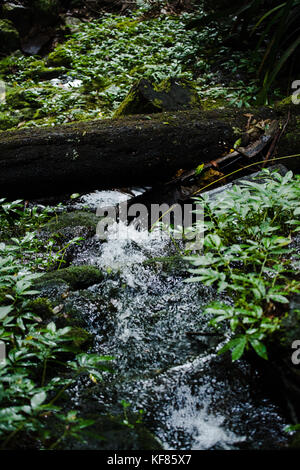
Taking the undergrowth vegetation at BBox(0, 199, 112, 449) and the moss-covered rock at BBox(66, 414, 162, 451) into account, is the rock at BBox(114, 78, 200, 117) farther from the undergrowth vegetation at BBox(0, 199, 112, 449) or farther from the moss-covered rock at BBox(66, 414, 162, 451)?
the moss-covered rock at BBox(66, 414, 162, 451)

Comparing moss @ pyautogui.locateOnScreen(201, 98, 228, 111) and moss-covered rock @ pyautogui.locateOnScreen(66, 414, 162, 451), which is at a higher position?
moss @ pyautogui.locateOnScreen(201, 98, 228, 111)

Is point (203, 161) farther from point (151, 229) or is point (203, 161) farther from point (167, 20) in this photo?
point (167, 20)

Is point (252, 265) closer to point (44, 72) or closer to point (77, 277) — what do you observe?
point (77, 277)

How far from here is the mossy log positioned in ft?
10.5

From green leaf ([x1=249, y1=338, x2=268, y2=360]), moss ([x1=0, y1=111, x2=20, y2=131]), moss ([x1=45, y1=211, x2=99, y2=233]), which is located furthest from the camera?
moss ([x1=0, y1=111, x2=20, y2=131])

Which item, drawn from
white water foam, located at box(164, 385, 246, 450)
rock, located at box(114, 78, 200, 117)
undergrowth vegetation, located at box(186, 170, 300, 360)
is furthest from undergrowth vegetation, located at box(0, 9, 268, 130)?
white water foam, located at box(164, 385, 246, 450)

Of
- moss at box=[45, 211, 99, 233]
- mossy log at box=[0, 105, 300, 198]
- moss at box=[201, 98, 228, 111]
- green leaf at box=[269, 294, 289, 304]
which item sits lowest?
green leaf at box=[269, 294, 289, 304]

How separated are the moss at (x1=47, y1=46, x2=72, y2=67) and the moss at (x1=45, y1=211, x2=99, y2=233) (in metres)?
5.20

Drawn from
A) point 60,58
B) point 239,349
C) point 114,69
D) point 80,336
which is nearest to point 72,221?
point 80,336

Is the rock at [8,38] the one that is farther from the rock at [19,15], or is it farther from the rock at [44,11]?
the rock at [44,11]

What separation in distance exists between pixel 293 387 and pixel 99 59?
7.13m

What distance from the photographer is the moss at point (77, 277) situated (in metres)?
2.12
